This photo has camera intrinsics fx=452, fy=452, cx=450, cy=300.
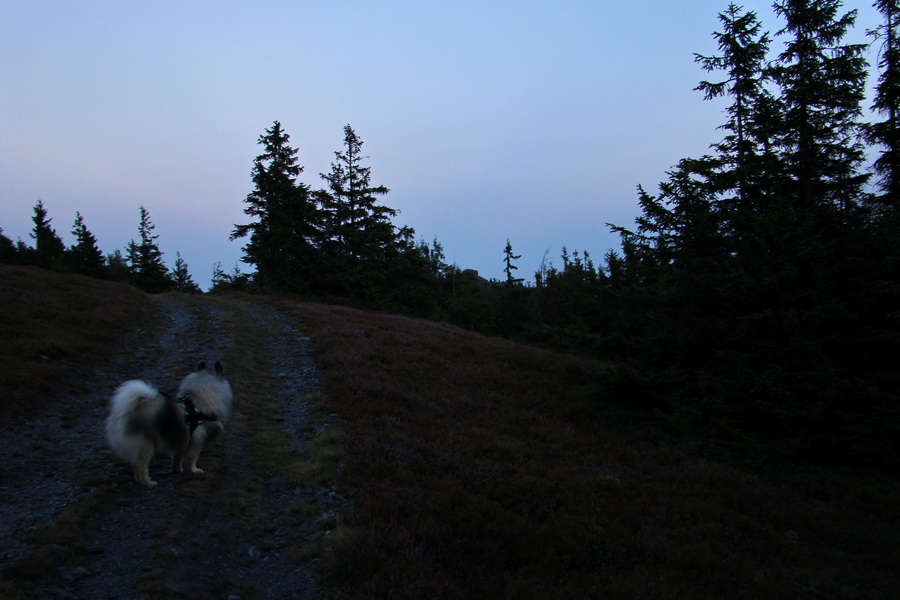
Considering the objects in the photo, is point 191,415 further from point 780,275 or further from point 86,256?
point 86,256

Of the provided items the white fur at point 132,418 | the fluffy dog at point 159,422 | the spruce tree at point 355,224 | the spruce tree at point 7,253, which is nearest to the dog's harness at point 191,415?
the fluffy dog at point 159,422

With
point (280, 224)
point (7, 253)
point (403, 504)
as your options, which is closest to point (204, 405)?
point (403, 504)

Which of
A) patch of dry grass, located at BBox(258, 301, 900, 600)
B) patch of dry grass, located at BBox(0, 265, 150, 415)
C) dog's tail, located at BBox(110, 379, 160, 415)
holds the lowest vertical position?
patch of dry grass, located at BBox(258, 301, 900, 600)

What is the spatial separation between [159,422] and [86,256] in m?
64.9

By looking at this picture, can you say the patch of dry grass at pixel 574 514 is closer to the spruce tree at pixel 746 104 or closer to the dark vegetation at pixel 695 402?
the dark vegetation at pixel 695 402

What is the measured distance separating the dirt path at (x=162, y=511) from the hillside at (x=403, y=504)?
29 millimetres

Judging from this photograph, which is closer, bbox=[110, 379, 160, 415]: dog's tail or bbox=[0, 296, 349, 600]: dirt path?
bbox=[0, 296, 349, 600]: dirt path

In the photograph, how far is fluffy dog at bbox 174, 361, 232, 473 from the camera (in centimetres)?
730

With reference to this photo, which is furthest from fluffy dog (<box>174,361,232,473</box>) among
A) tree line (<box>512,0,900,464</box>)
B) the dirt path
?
tree line (<box>512,0,900,464</box>)

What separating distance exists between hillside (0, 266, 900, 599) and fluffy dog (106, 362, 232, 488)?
46cm

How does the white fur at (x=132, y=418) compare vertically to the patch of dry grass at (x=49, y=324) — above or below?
below

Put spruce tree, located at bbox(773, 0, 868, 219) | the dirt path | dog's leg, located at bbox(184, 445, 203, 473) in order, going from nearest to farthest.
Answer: the dirt path → dog's leg, located at bbox(184, 445, 203, 473) → spruce tree, located at bbox(773, 0, 868, 219)

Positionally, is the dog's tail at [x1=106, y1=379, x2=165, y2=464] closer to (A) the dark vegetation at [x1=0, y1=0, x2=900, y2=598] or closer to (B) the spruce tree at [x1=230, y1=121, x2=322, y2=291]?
(A) the dark vegetation at [x1=0, y1=0, x2=900, y2=598]

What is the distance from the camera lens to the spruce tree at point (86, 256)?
54406 mm
